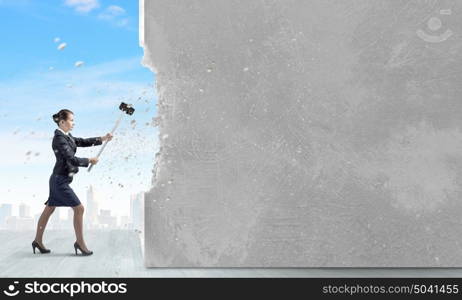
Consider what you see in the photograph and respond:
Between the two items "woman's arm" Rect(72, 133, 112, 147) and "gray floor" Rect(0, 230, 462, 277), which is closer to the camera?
"gray floor" Rect(0, 230, 462, 277)

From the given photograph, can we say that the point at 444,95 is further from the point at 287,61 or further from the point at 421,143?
the point at 287,61

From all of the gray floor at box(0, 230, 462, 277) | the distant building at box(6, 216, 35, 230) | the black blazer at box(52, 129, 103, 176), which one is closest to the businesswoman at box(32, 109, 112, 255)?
the black blazer at box(52, 129, 103, 176)

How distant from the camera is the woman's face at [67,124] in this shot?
3705 mm

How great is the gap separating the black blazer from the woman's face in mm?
40

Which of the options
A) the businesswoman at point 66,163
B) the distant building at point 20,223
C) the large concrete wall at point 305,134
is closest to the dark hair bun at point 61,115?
the businesswoman at point 66,163

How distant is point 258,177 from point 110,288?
3.62ft

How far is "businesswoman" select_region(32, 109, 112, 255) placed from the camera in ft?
11.9

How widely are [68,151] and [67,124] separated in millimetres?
205

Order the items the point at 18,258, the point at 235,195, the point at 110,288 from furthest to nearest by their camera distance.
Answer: the point at 18,258
the point at 235,195
the point at 110,288

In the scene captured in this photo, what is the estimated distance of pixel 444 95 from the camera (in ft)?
11.9

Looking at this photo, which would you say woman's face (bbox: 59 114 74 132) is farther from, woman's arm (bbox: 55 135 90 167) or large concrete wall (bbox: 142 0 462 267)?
large concrete wall (bbox: 142 0 462 267)

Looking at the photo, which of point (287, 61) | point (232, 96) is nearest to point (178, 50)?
point (232, 96)

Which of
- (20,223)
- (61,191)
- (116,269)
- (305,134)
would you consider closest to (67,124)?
(61,191)

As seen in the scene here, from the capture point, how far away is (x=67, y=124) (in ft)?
12.2
